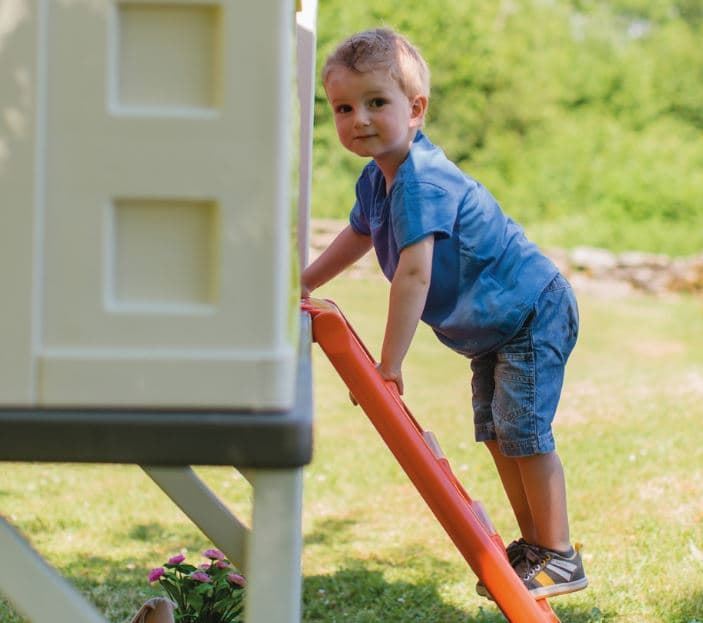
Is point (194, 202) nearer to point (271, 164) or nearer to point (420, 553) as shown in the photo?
point (271, 164)

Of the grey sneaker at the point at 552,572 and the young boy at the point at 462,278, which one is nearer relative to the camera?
the young boy at the point at 462,278

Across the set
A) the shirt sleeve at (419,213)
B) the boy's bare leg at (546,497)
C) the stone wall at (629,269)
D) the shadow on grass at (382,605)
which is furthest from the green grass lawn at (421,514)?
the stone wall at (629,269)

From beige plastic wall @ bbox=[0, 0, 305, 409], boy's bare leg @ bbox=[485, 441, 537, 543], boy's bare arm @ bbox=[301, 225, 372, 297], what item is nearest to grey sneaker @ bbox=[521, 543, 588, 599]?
boy's bare leg @ bbox=[485, 441, 537, 543]

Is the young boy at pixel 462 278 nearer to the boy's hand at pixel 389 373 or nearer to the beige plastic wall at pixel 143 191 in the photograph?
the boy's hand at pixel 389 373

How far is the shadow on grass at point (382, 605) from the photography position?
3844 millimetres

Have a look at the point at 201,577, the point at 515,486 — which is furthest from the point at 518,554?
the point at 201,577

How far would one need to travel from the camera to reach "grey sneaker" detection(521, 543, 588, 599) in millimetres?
3250

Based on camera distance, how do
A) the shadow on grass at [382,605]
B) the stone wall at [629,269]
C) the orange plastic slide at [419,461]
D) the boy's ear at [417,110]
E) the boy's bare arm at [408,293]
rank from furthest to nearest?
the stone wall at [629,269], the shadow on grass at [382,605], the boy's ear at [417,110], the boy's bare arm at [408,293], the orange plastic slide at [419,461]

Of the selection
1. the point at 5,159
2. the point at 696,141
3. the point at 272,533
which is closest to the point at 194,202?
the point at 5,159

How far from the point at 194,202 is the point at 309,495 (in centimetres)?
415

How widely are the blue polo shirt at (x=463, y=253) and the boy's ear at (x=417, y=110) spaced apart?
0.14 ft

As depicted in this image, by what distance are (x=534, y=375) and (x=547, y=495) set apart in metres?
0.33

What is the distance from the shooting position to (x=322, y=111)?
1497cm

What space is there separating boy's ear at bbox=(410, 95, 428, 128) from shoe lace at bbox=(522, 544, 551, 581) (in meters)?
1.21
